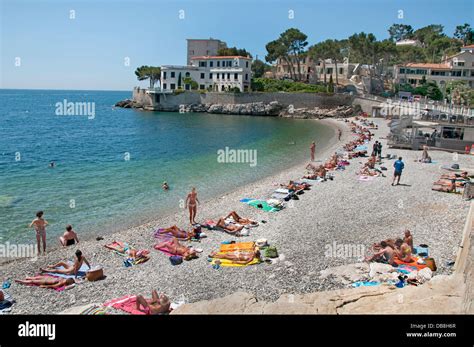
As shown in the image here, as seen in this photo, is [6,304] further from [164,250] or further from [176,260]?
[164,250]

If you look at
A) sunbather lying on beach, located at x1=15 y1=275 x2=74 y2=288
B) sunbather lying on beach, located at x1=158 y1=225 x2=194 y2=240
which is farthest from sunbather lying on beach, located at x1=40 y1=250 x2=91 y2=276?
sunbather lying on beach, located at x1=158 y1=225 x2=194 y2=240

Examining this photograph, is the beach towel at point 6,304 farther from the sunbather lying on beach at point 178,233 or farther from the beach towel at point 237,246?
the beach towel at point 237,246

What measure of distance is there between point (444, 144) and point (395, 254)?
24520mm

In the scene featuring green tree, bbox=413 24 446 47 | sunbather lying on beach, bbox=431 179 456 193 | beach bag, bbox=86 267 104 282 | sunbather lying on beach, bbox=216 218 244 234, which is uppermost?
green tree, bbox=413 24 446 47

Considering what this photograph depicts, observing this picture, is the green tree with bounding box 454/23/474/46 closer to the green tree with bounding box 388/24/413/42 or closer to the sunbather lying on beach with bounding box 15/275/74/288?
the green tree with bounding box 388/24/413/42

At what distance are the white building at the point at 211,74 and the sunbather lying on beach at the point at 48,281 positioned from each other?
73335 millimetres

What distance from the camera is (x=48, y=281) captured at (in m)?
10.7

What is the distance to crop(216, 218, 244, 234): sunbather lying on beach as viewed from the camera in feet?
48.2

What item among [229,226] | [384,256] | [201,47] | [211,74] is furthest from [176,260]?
[201,47]

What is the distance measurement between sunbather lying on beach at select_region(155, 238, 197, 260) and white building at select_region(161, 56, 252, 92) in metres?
70.8

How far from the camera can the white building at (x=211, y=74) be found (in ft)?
266

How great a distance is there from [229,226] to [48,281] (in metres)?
6.63
